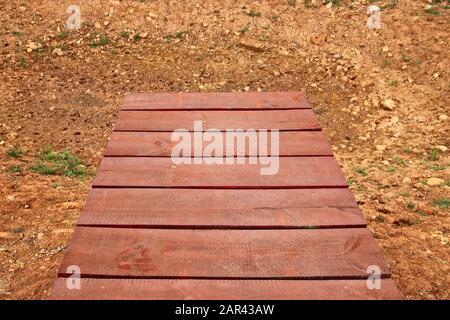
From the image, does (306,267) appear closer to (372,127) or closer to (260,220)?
(260,220)

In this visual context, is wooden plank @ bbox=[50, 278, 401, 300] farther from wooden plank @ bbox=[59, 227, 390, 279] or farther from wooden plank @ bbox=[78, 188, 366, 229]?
wooden plank @ bbox=[78, 188, 366, 229]

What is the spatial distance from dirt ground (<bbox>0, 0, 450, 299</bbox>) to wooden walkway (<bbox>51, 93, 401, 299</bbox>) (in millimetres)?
1529

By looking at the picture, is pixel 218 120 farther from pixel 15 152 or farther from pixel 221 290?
pixel 15 152

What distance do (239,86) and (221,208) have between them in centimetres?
452

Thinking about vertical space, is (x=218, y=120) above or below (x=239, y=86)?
above

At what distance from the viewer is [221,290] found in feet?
5.09

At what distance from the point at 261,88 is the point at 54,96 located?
246 centimetres

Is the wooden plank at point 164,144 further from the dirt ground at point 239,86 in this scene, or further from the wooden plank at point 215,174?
the dirt ground at point 239,86

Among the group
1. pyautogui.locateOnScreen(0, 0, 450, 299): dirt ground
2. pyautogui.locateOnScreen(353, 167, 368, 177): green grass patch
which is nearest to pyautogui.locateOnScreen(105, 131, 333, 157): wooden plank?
pyautogui.locateOnScreen(0, 0, 450, 299): dirt ground

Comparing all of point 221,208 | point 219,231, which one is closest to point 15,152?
point 221,208

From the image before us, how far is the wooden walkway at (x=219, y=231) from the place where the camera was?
1561 mm

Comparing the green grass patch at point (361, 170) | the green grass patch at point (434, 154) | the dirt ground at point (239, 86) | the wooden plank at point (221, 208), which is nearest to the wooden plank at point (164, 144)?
→ the wooden plank at point (221, 208)

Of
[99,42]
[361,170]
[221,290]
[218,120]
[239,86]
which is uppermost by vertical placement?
[218,120]

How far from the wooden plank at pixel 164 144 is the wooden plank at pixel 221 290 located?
0.77m
